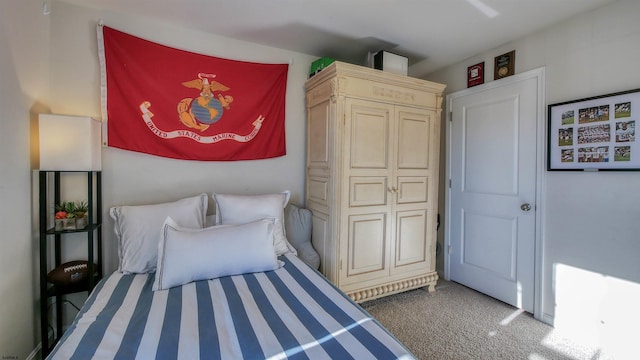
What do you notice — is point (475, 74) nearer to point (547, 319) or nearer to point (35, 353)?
point (547, 319)

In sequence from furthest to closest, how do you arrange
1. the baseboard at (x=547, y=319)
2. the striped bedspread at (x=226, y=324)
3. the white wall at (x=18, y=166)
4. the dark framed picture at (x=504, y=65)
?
the dark framed picture at (x=504, y=65) < the baseboard at (x=547, y=319) < the white wall at (x=18, y=166) < the striped bedspread at (x=226, y=324)

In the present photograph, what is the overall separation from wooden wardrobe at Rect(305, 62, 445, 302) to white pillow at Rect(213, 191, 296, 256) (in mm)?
386

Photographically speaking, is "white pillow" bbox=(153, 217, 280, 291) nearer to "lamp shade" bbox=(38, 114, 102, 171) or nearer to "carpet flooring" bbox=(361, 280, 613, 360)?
"lamp shade" bbox=(38, 114, 102, 171)

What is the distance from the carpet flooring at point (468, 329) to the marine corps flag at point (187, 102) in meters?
1.77

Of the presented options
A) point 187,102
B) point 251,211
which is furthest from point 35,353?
point 187,102

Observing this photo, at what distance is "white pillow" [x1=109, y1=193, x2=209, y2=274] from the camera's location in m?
1.64

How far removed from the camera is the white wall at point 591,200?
5.49 feet

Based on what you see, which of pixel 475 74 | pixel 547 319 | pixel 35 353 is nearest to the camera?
pixel 35 353

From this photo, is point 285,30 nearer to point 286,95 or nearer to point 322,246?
point 286,95

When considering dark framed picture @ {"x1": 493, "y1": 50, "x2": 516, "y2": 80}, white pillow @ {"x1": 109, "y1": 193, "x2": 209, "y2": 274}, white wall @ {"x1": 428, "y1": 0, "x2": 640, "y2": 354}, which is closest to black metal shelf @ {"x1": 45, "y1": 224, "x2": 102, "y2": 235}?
white pillow @ {"x1": 109, "y1": 193, "x2": 209, "y2": 274}

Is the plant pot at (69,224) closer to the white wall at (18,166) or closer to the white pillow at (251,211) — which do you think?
the white wall at (18,166)

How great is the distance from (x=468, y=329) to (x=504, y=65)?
223 cm

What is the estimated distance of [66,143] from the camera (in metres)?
1.54

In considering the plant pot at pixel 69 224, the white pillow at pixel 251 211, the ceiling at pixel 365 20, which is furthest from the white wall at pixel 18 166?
the white pillow at pixel 251 211
